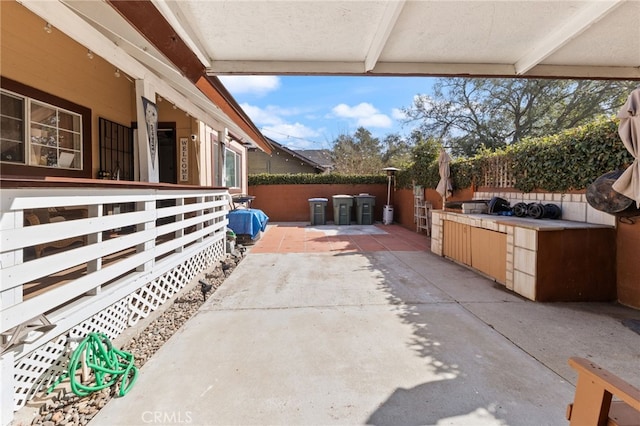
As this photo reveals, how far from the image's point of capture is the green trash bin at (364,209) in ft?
42.8

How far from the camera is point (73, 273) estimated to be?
3.60 m

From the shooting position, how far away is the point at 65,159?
16.5ft

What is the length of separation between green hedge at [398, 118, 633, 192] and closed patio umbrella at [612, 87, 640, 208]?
0.82 m

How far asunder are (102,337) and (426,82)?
70.5 feet

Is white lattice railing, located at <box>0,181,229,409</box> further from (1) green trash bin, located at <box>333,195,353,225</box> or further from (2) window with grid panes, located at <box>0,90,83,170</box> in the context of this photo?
(1) green trash bin, located at <box>333,195,353,225</box>

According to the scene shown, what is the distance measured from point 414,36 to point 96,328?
368 cm

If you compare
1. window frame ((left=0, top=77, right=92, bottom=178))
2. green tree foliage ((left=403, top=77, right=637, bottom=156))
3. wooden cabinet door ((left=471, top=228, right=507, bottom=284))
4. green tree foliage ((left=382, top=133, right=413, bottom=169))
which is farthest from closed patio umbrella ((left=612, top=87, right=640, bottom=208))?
green tree foliage ((left=382, top=133, right=413, bottom=169))

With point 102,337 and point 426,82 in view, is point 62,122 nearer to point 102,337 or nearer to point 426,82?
A: point 102,337

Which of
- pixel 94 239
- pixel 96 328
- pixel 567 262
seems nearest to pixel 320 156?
pixel 567 262

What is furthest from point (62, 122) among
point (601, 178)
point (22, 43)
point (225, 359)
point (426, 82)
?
point (426, 82)

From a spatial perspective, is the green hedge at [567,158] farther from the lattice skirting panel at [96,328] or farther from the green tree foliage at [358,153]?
the green tree foliage at [358,153]

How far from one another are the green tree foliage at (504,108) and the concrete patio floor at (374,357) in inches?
523

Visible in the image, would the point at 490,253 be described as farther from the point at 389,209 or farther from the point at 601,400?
the point at 389,209

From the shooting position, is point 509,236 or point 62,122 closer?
point 509,236
